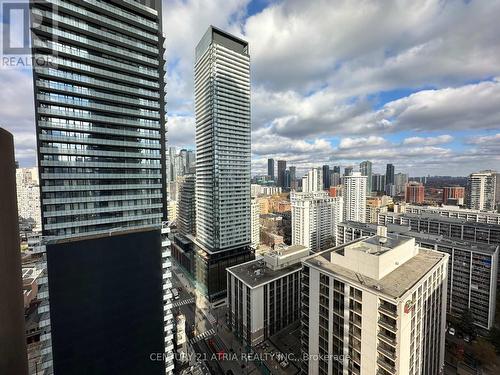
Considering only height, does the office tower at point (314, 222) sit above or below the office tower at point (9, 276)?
below

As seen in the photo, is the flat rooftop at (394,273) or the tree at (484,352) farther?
the tree at (484,352)

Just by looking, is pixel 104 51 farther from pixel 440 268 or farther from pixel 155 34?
pixel 440 268

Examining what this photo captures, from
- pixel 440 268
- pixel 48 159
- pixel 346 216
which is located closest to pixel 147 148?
pixel 48 159

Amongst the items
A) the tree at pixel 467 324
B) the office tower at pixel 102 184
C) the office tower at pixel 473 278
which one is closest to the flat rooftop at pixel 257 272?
the office tower at pixel 102 184

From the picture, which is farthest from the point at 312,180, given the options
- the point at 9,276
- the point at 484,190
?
the point at 9,276

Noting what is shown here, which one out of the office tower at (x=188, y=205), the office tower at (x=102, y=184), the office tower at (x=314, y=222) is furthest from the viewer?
the office tower at (x=188, y=205)

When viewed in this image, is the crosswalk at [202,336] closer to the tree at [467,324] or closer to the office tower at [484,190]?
the tree at [467,324]

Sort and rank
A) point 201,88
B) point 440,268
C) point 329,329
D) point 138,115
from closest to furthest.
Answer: point 329,329 < point 440,268 < point 138,115 < point 201,88
